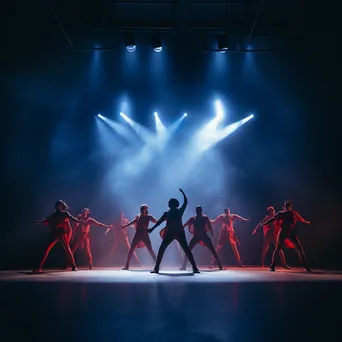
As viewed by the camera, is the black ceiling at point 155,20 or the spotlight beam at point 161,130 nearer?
the black ceiling at point 155,20

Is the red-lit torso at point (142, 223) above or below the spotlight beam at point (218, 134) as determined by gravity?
below

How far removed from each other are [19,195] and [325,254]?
44.1ft

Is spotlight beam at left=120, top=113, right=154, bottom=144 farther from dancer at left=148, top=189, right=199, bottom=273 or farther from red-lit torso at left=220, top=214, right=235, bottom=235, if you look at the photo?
dancer at left=148, top=189, right=199, bottom=273

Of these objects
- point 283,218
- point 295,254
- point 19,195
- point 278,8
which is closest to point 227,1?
point 278,8

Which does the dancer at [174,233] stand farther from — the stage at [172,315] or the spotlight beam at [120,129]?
the spotlight beam at [120,129]

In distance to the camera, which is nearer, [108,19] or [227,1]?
[227,1]

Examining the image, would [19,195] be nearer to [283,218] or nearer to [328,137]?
[283,218]

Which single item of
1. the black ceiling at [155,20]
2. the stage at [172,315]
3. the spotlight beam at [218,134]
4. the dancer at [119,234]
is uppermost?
the black ceiling at [155,20]

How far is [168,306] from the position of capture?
4.09m

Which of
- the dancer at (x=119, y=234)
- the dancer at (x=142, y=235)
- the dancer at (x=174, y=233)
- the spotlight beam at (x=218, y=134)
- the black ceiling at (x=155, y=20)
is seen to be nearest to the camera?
the dancer at (x=174, y=233)

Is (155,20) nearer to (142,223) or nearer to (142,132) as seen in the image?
(142,132)

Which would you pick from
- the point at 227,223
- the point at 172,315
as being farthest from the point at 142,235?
the point at 172,315

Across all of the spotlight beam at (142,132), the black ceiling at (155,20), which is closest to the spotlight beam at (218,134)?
the spotlight beam at (142,132)

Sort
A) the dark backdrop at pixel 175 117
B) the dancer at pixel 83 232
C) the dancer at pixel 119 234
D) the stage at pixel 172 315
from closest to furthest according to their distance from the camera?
1. the stage at pixel 172 315
2. the dancer at pixel 83 232
3. the dancer at pixel 119 234
4. the dark backdrop at pixel 175 117
